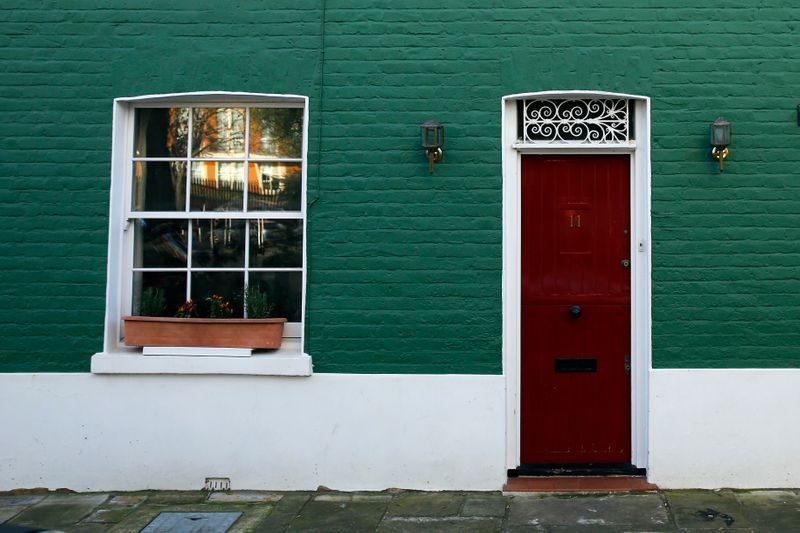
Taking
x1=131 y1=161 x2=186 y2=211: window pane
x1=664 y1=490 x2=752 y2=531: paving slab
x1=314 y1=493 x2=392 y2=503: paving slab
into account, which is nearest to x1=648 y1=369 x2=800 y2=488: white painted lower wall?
x1=664 y1=490 x2=752 y2=531: paving slab

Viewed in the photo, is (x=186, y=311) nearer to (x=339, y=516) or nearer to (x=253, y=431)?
(x=253, y=431)

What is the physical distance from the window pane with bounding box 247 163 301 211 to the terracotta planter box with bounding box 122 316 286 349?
0.95m

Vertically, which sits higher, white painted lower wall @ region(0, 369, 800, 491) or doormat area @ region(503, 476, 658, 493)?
white painted lower wall @ region(0, 369, 800, 491)

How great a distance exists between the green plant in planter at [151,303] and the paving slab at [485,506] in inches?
111

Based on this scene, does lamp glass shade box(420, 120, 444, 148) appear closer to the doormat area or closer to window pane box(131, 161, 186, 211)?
window pane box(131, 161, 186, 211)

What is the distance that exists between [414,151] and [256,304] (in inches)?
67.8

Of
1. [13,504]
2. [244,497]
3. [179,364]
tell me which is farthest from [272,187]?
[13,504]

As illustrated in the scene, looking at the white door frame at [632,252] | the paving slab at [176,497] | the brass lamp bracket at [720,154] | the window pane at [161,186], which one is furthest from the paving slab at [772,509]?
the window pane at [161,186]

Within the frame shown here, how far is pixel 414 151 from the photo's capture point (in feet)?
18.6

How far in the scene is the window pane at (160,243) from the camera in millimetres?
6023

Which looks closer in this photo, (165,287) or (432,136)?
(432,136)

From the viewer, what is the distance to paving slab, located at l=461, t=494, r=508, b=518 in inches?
203

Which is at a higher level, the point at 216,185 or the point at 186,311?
the point at 216,185

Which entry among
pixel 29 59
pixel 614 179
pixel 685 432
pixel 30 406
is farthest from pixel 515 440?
pixel 29 59
